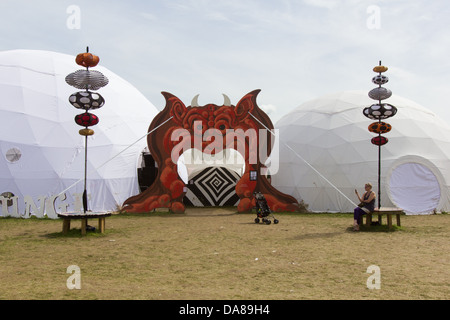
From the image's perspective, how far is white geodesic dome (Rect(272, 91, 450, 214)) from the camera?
16766 mm

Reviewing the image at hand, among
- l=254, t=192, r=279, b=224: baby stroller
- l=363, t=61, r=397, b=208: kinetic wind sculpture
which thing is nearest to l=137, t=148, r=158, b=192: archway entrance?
l=254, t=192, r=279, b=224: baby stroller

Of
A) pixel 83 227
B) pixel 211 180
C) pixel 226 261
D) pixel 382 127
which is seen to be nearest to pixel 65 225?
pixel 83 227

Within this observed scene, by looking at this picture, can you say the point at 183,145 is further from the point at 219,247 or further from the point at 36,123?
the point at 219,247

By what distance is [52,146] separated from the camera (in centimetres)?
1658

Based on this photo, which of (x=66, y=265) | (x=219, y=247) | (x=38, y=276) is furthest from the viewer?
(x=219, y=247)

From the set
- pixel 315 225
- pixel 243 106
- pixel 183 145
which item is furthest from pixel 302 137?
pixel 315 225

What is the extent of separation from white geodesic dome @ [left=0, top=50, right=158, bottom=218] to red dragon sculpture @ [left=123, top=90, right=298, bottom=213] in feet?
5.57

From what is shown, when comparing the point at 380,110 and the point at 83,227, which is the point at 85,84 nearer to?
the point at 83,227

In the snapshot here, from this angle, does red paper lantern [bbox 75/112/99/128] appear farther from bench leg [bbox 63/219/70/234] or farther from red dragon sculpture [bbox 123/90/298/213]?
red dragon sculpture [bbox 123/90/298/213]

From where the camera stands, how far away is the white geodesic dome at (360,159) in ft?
55.0

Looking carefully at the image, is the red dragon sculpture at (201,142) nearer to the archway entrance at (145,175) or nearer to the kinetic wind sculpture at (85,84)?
the archway entrance at (145,175)

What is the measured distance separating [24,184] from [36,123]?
2.66m

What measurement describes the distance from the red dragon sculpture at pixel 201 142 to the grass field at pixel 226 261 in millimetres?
4079

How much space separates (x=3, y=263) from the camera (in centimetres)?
742
